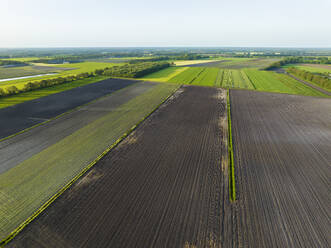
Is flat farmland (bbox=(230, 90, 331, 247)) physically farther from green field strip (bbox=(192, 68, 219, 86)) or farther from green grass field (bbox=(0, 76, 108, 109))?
green grass field (bbox=(0, 76, 108, 109))

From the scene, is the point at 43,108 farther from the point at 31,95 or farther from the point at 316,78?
the point at 316,78

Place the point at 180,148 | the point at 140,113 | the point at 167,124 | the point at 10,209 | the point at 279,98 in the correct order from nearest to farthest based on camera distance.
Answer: the point at 10,209, the point at 180,148, the point at 167,124, the point at 140,113, the point at 279,98

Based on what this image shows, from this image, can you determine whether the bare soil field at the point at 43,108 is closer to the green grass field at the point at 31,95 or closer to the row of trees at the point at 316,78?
the green grass field at the point at 31,95

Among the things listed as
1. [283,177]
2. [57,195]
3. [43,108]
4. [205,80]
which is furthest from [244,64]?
[57,195]

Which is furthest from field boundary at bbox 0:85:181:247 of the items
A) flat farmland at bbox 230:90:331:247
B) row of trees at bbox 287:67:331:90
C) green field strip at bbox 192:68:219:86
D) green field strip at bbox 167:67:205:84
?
row of trees at bbox 287:67:331:90

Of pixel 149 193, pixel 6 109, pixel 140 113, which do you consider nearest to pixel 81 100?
pixel 6 109

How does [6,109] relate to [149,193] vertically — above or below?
above

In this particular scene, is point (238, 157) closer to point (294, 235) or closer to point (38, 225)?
point (294, 235)
